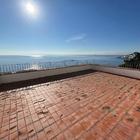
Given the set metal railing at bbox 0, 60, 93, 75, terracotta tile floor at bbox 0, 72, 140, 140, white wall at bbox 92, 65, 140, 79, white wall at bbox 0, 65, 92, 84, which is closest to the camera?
terracotta tile floor at bbox 0, 72, 140, 140

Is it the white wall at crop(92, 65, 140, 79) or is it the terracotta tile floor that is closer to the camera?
the terracotta tile floor

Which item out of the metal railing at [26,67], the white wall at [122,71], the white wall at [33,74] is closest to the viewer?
the white wall at [33,74]

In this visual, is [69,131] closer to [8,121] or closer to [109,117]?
[109,117]

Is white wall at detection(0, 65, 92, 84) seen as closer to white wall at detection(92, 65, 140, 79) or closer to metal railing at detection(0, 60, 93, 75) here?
metal railing at detection(0, 60, 93, 75)

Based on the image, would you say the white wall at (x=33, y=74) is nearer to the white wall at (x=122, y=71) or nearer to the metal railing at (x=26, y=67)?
the metal railing at (x=26, y=67)

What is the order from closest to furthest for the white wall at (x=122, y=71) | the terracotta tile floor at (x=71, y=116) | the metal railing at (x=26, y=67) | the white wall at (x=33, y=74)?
the terracotta tile floor at (x=71, y=116), the white wall at (x=33, y=74), the metal railing at (x=26, y=67), the white wall at (x=122, y=71)

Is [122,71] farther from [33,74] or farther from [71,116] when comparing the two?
[71,116]

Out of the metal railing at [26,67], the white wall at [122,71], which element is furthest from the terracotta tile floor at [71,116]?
the white wall at [122,71]

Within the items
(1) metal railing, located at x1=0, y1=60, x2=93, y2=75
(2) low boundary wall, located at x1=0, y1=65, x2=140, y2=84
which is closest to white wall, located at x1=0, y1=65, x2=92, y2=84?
(2) low boundary wall, located at x1=0, y1=65, x2=140, y2=84

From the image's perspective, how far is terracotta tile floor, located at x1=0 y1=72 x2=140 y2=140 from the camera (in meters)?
2.36

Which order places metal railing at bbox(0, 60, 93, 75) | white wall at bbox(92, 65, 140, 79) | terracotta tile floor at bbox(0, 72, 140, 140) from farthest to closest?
white wall at bbox(92, 65, 140, 79), metal railing at bbox(0, 60, 93, 75), terracotta tile floor at bbox(0, 72, 140, 140)

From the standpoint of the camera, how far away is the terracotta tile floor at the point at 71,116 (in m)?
2.36

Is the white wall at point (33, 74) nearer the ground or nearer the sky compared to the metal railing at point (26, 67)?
nearer the ground

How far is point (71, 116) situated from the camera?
3025 millimetres
